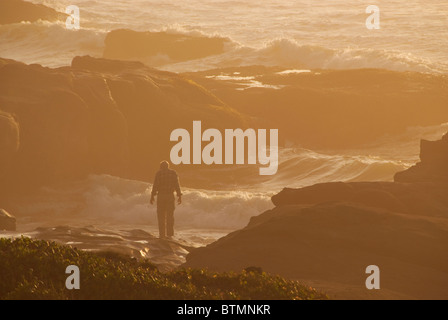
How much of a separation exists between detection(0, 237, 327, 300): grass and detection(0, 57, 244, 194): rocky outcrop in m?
17.4

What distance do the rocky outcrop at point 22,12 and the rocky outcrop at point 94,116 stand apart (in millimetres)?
50629

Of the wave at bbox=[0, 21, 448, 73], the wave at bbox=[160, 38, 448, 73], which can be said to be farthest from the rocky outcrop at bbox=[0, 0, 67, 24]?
the wave at bbox=[160, 38, 448, 73]

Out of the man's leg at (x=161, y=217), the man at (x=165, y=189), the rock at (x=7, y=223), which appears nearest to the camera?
the man at (x=165, y=189)

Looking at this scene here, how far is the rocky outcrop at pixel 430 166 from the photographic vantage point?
69.2 feet

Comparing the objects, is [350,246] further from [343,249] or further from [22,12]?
[22,12]

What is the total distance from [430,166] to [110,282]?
1053cm

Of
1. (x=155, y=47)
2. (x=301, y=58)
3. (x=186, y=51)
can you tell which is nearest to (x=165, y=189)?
(x=301, y=58)

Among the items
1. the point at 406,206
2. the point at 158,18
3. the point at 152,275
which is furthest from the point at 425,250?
the point at 158,18

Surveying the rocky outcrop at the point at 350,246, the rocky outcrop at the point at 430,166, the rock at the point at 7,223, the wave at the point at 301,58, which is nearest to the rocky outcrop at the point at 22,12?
the wave at the point at 301,58

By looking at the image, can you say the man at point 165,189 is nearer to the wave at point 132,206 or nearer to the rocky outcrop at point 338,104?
the wave at point 132,206

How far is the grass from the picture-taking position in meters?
12.6

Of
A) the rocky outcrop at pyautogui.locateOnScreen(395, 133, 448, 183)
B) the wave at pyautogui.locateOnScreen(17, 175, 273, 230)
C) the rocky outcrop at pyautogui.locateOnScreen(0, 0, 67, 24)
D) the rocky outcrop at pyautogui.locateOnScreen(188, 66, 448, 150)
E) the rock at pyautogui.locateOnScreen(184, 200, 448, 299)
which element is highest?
the rocky outcrop at pyautogui.locateOnScreen(0, 0, 67, 24)

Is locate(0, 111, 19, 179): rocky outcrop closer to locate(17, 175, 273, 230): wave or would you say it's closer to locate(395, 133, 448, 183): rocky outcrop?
locate(17, 175, 273, 230): wave

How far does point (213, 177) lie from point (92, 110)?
5.06m
